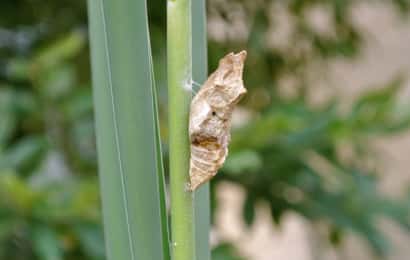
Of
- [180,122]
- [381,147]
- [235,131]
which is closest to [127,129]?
[180,122]

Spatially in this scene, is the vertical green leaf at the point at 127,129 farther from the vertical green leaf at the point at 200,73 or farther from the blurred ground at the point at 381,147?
the blurred ground at the point at 381,147

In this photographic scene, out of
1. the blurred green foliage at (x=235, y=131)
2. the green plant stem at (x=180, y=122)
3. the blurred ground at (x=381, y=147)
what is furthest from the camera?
the blurred ground at (x=381, y=147)

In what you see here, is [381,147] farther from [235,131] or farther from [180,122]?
[180,122]

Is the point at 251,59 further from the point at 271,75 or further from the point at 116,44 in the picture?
the point at 116,44

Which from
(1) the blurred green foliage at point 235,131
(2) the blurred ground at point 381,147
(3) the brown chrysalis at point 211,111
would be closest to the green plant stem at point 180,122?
(3) the brown chrysalis at point 211,111

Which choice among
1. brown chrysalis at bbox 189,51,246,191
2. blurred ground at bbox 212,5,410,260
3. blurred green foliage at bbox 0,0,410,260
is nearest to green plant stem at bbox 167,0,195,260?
brown chrysalis at bbox 189,51,246,191

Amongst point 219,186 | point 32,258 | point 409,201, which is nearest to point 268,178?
Answer: point 219,186

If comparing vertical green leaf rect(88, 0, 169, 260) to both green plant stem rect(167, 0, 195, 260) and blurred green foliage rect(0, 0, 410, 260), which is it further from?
blurred green foliage rect(0, 0, 410, 260)

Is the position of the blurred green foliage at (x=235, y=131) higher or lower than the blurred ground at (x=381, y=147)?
higher
